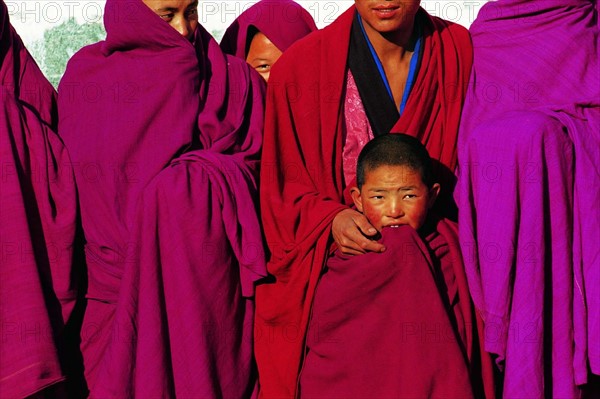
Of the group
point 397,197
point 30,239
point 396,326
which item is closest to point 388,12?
point 397,197

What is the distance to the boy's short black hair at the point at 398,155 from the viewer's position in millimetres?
3961

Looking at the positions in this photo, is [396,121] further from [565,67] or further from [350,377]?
[350,377]

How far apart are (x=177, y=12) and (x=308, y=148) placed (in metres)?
0.73

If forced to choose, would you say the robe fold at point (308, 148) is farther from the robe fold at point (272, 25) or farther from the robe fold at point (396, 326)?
the robe fold at point (272, 25)

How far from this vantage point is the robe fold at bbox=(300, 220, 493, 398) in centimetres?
373

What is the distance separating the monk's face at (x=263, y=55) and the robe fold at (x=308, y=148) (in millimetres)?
660

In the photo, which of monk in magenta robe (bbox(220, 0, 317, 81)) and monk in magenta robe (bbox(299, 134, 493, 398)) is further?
monk in magenta robe (bbox(220, 0, 317, 81))

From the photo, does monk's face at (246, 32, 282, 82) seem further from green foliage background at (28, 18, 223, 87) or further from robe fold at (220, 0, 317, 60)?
green foliage background at (28, 18, 223, 87)

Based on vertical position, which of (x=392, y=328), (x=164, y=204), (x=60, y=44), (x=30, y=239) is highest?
(x=60, y=44)

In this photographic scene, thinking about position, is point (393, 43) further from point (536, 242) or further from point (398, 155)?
point (536, 242)

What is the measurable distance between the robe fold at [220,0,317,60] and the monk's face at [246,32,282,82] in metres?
0.02

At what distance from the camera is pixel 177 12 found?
4.46 m

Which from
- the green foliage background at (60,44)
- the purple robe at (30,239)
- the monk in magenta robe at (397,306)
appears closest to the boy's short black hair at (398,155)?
the monk in magenta robe at (397,306)

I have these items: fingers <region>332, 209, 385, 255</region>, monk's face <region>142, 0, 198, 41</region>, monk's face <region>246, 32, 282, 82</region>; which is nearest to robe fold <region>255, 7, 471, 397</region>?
fingers <region>332, 209, 385, 255</region>
